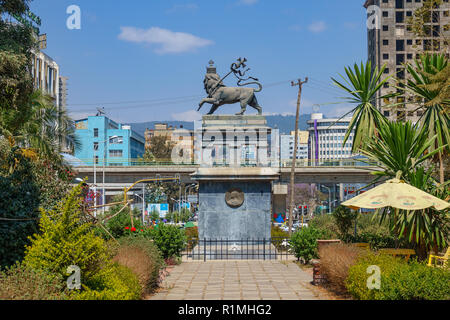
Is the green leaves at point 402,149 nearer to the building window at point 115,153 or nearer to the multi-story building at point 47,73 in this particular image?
the multi-story building at point 47,73

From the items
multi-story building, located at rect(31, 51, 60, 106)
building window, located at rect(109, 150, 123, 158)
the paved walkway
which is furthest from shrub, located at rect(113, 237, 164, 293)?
building window, located at rect(109, 150, 123, 158)

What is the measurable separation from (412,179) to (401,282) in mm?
5332

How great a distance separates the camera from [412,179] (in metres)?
14.5

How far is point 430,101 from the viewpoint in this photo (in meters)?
16.7

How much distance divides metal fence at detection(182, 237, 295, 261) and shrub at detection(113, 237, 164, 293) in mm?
5613

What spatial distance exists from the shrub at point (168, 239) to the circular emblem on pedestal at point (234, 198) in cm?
312

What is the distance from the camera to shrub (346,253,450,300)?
9500mm

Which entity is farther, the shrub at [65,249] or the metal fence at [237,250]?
the metal fence at [237,250]

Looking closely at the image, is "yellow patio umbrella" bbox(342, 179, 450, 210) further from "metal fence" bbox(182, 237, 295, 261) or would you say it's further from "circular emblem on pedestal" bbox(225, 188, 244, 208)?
"circular emblem on pedestal" bbox(225, 188, 244, 208)

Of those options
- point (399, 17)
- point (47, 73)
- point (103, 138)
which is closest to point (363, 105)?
point (47, 73)

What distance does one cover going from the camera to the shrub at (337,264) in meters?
12.2

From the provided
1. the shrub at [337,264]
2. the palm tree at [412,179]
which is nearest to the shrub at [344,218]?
the palm tree at [412,179]

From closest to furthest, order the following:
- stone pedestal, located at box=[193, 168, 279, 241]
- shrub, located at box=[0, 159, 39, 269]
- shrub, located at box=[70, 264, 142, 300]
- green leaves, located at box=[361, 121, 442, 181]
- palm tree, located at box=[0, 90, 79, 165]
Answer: shrub, located at box=[70, 264, 142, 300] → shrub, located at box=[0, 159, 39, 269] → green leaves, located at box=[361, 121, 442, 181] → palm tree, located at box=[0, 90, 79, 165] → stone pedestal, located at box=[193, 168, 279, 241]

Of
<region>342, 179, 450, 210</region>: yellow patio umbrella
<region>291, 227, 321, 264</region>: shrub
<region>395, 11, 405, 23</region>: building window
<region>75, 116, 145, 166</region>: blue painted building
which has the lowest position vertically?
<region>291, 227, 321, 264</region>: shrub
